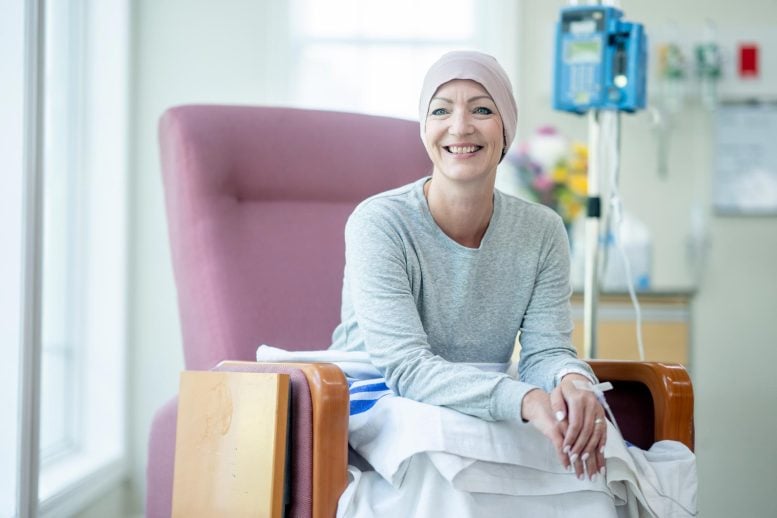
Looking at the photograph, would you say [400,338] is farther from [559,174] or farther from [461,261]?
[559,174]

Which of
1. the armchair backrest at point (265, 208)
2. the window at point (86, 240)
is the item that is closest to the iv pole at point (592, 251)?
the armchair backrest at point (265, 208)

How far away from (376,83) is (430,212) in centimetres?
200

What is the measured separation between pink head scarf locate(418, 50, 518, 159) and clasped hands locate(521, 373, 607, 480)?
503 mm

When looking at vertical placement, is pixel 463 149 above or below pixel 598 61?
below

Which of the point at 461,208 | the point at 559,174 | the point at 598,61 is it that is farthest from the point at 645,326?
the point at 461,208

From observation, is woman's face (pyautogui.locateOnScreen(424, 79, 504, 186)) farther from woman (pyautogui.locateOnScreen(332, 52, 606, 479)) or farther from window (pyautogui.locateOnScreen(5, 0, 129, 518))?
window (pyautogui.locateOnScreen(5, 0, 129, 518))

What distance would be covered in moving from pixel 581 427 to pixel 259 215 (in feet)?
3.29

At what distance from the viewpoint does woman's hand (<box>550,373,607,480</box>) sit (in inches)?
50.6

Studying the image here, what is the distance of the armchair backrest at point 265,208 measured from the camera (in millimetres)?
1968

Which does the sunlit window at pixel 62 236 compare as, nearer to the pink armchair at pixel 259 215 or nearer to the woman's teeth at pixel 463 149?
the pink armchair at pixel 259 215

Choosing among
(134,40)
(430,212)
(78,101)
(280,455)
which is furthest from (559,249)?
(134,40)

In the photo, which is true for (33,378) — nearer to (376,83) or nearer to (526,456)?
(526,456)

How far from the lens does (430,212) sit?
1629 mm

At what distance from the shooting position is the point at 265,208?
2.10 meters
